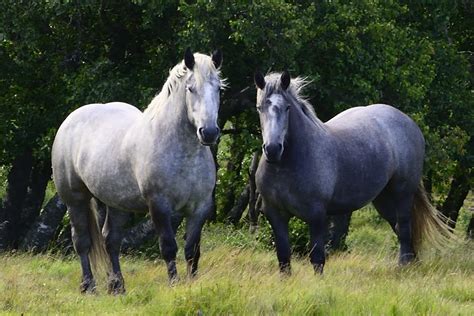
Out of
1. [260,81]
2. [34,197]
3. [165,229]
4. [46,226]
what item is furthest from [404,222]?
[34,197]

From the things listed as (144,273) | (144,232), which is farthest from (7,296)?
(144,232)

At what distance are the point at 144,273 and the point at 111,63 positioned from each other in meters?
5.82

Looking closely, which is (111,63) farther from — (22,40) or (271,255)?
(271,255)

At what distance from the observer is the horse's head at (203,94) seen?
9.38m

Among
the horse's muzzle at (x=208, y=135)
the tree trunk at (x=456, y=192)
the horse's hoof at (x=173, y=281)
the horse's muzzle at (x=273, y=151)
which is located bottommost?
the tree trunk at (x=456, y=192)

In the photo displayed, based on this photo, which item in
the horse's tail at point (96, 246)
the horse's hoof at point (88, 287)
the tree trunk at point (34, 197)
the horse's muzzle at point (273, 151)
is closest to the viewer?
the horse's muzzle at point (273, 151)

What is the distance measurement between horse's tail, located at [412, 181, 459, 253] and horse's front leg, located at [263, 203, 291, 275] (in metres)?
2.62

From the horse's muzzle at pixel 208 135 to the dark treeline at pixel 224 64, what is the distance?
498 centimetres

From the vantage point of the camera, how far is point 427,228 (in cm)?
1288

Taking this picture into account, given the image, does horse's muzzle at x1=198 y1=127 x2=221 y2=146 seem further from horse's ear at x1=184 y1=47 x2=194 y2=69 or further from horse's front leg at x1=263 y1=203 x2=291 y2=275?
horse's front leg at x1=263 y1=203 x2=291 y2=275

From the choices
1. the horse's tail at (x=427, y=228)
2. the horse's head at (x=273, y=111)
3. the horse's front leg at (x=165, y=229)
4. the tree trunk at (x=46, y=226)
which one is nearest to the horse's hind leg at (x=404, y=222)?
the horse's tail at (x=427, y=228)

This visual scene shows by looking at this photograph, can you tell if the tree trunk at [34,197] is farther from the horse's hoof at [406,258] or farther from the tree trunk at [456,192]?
the tree trunk at [456,192]

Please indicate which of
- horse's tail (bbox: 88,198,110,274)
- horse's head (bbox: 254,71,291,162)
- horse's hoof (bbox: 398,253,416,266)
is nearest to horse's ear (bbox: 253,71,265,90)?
horse's head (bbox: 254,71,291,162)

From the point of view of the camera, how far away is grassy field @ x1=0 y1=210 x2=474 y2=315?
8.34 meters
